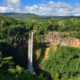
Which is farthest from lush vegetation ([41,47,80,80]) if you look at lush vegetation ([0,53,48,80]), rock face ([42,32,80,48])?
lush vegetation ([0,53,48,80])

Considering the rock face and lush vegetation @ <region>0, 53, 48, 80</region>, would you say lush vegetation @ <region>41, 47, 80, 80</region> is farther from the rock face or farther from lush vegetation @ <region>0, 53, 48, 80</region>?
lush vegetation @ <region>0, 53, 48, 80</region>

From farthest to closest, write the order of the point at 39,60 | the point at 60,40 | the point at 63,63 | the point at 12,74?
the point at 60,40, the point at 39,60, the point at 63,63, the point at 12,74

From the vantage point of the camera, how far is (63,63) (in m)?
22.2

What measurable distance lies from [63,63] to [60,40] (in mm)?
4253

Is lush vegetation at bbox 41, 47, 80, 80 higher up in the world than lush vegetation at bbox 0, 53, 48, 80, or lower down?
lower down

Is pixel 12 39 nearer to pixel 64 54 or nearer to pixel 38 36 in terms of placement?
pixel 38 36

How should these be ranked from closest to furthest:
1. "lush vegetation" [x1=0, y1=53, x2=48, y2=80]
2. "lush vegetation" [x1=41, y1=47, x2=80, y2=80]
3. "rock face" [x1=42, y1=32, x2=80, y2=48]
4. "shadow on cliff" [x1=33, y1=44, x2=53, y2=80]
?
"lush vegetation" [x1=0, y1=53, x2=48, y2=80] → "lush vegetation" [x1=41, y1=47, x2=80, y2=80] → "shadow on cliff" [x1=33, y1=44, x2=53, y2=80] → "rock face" [x1=42, y1=32, x2=80, y2=48]

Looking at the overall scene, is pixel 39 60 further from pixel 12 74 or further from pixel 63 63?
pixel 12 74

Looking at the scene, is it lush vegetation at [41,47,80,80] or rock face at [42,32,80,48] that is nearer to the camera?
lush vegetation at [41,47,80,80]

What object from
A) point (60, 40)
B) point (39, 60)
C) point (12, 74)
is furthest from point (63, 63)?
point (12, 74)

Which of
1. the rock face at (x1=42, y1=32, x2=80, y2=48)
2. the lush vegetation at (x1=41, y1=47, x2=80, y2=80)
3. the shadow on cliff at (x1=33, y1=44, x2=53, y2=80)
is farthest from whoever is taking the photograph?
the rock face at (x1=42, y1=32, x2=80, y2=48)

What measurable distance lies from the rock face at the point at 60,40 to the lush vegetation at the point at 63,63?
1247 millimetres

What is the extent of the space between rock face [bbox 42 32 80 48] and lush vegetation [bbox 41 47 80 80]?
1.25 meters

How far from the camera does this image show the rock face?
24.4 metres
